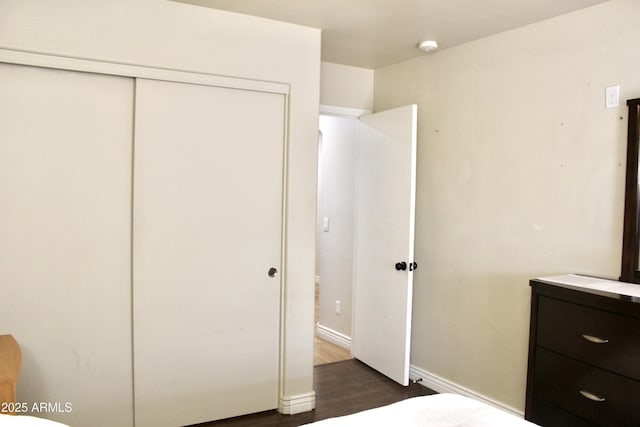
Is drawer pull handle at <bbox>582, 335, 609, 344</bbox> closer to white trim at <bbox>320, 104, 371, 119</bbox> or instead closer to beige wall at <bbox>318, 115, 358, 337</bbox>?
beige wall at <bbox>318, 115, 358, 337</bbox>

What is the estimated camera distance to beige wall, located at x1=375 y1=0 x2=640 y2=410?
7.79ft

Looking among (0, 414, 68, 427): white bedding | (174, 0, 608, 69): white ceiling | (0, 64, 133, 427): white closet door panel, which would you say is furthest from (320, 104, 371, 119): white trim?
(0, 414, 68, 427): white bedding

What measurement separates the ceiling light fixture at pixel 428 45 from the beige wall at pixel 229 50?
2.37ft

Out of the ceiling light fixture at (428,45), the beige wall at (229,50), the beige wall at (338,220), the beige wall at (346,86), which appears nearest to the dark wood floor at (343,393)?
the beige wall at (229,50)

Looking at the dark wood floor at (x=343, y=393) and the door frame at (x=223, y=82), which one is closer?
the door frame at (x=223, y=82)

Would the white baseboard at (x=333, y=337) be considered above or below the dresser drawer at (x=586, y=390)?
below

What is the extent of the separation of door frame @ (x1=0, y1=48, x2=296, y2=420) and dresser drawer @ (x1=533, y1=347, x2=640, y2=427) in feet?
4.83

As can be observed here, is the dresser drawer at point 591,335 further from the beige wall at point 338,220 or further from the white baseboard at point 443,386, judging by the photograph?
the beige wall at point 338,220

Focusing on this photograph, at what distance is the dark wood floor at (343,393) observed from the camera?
9.28ft

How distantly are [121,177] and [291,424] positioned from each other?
1.78 meters

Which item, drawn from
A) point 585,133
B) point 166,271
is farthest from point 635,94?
point 166,271

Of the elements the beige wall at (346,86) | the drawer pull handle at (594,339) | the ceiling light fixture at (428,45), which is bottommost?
the drawer pull handle at (594,339)

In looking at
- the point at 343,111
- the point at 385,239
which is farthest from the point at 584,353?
the point at 343,111

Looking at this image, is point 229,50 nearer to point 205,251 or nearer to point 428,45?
point 205,251
